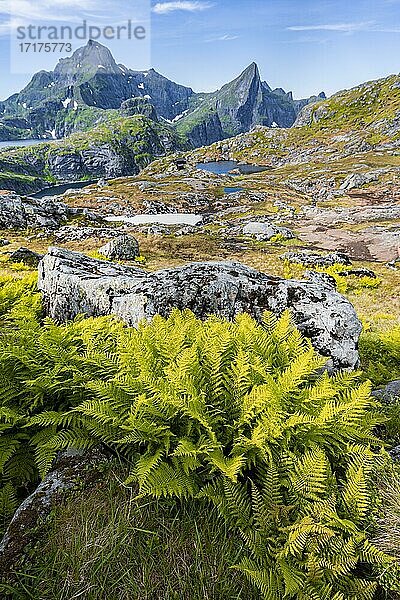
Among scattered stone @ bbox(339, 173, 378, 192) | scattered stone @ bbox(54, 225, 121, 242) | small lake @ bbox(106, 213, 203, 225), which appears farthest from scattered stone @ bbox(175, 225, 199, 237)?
scattered stone @ bbox(339, 173, 378, 192)

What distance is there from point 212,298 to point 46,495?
5.47 m

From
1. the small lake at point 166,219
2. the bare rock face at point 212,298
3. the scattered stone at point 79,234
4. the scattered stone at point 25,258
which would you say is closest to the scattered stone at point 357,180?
the small lake at point 166,219

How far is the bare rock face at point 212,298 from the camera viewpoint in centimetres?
830

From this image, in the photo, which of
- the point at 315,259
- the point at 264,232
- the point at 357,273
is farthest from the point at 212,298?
the point at 264,232

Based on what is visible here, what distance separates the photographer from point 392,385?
798 cm

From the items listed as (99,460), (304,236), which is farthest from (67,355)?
(304,236)

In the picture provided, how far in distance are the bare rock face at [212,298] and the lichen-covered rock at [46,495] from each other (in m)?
3.81

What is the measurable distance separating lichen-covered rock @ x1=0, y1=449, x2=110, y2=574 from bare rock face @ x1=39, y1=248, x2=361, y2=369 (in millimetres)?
3807

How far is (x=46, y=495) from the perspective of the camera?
4012 mm

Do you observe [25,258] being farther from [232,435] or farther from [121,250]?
[232,435]

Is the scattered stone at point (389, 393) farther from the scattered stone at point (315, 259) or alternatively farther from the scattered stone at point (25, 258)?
the scattered stone at point (315, 259)

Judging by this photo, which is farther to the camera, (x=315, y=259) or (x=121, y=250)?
(x=121, y=250)

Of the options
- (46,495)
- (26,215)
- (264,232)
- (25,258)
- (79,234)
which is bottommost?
(46,495)

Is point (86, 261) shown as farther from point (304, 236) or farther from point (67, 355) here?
point (304, 236)
